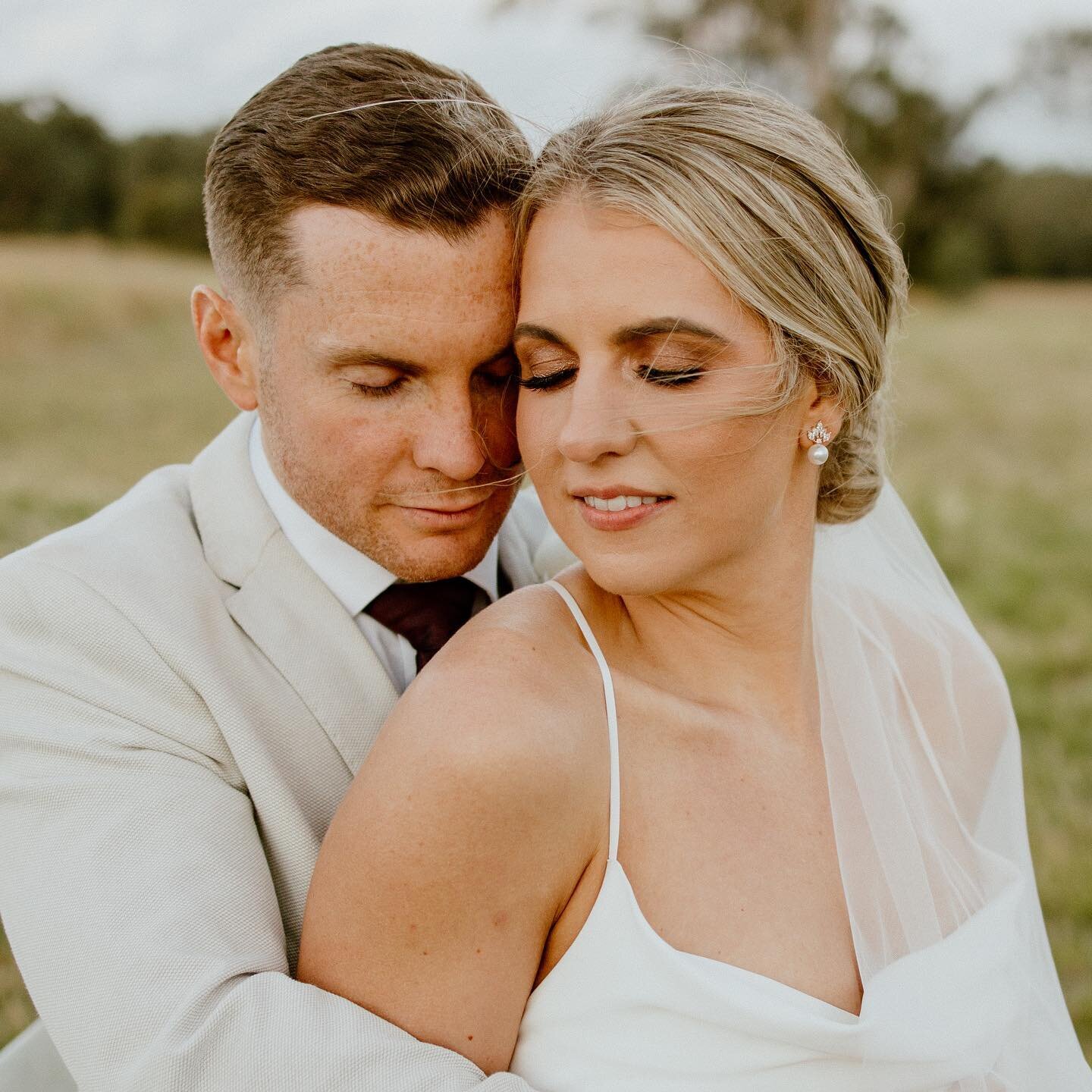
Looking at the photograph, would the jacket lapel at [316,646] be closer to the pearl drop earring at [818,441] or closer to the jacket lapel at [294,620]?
the jacket lapel at [294,620]

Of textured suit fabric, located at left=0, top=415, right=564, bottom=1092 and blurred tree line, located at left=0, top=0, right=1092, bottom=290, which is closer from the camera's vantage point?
textured suit fabric, located at left=0, top=415, right=564, bottom=1092

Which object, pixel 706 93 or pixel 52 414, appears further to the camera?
pixel 52 414

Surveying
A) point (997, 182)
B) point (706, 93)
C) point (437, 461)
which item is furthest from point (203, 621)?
point (997, 182)

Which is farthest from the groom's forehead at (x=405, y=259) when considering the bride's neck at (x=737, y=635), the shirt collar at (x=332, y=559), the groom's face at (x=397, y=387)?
the bride's neck at (x=737, y=635)

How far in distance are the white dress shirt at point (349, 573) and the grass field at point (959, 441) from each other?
1731mm

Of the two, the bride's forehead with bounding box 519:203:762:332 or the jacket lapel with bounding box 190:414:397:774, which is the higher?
the bride's forehead with bounding box 519:203:762:332

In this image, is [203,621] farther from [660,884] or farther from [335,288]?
[660,884]

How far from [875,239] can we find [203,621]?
5.35 feet

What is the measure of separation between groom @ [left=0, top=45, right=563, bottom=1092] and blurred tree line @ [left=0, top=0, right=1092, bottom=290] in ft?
61.8

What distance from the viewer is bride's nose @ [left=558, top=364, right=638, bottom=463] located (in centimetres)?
225

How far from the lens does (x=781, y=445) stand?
248 cm

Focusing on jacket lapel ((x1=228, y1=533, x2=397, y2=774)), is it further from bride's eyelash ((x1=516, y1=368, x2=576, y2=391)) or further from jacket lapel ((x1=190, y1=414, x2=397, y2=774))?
bride's eyelash ((x1=516, y1=368, x2=576, y2=391))

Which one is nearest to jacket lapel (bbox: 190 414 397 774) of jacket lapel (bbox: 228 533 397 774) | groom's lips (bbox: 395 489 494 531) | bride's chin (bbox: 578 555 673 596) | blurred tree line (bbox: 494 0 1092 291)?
jacket lapel (bbox: 228 533 397 774)

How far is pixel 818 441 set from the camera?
8.56 feet
